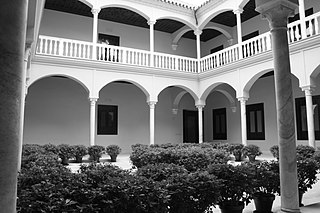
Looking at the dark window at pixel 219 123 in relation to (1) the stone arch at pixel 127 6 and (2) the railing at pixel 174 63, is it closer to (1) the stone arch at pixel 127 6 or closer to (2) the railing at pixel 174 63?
(2) the railing at pixel 174 63

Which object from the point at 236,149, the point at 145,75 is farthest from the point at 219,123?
the point at 236,149

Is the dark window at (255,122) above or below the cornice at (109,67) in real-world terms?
below

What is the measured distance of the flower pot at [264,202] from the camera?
404 cm

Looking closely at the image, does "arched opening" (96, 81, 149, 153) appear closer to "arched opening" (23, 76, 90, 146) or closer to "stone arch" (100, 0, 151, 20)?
"arched opening" (23, 76, 90, 146)

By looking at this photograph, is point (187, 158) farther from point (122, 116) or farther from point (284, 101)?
point (122, 116)

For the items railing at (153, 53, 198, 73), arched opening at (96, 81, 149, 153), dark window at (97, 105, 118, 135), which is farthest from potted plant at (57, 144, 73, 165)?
railing at (153, 53, 198, 73)

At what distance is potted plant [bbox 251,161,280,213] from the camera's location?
404 cm

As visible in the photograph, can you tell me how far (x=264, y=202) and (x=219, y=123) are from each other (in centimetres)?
1654

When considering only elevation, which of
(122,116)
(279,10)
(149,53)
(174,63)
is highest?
(149,53)

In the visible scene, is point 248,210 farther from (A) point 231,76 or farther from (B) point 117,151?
(A) point 231,76

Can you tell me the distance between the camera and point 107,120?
1750cm

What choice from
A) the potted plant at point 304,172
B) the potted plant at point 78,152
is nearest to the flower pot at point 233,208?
the potted plant at point 304,172

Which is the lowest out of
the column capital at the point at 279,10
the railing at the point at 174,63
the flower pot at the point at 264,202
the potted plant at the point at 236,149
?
the flower pot at the point at 264,202

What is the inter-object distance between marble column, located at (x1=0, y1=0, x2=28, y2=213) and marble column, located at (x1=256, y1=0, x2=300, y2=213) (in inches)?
125
